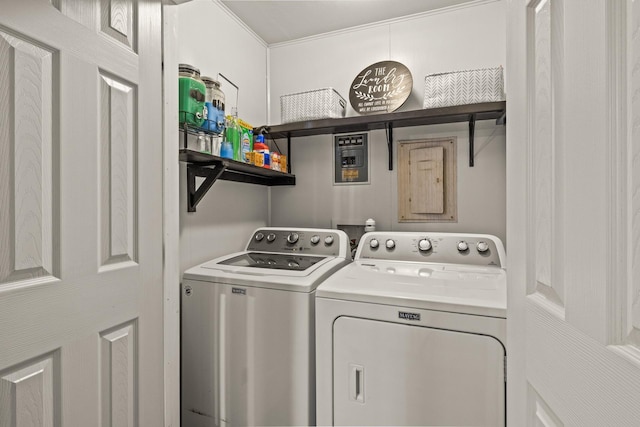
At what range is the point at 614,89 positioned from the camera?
409mm

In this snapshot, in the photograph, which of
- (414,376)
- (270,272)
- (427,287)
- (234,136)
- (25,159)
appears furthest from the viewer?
(234,136)

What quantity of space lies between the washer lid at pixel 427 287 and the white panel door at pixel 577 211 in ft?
1.56

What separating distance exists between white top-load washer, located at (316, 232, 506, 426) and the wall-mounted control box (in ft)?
3.20

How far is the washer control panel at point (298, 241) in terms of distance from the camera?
6.63 ft

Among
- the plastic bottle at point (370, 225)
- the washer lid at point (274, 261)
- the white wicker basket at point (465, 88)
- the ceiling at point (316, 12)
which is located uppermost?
the ceiling at point (316, 12)

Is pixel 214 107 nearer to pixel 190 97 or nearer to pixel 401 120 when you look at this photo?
pixel 190 97

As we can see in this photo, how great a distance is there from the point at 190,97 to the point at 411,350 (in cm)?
145

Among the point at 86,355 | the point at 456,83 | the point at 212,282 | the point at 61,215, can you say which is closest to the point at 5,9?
the point at 61,215

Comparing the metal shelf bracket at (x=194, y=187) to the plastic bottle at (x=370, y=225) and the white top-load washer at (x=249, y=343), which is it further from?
the plastic bottle at (x=370, y=225)

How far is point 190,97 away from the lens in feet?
4.89

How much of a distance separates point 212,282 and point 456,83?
1714 millimetres

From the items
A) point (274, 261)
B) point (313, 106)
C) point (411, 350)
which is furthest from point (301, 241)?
point (411, 350)

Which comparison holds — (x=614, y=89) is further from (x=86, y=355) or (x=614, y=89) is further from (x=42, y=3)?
A: (x=86, y=355)

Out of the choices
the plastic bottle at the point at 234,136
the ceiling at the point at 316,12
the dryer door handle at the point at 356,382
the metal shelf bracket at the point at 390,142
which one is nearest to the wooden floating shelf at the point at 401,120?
the metal shelf bracket at the point at 390,142
